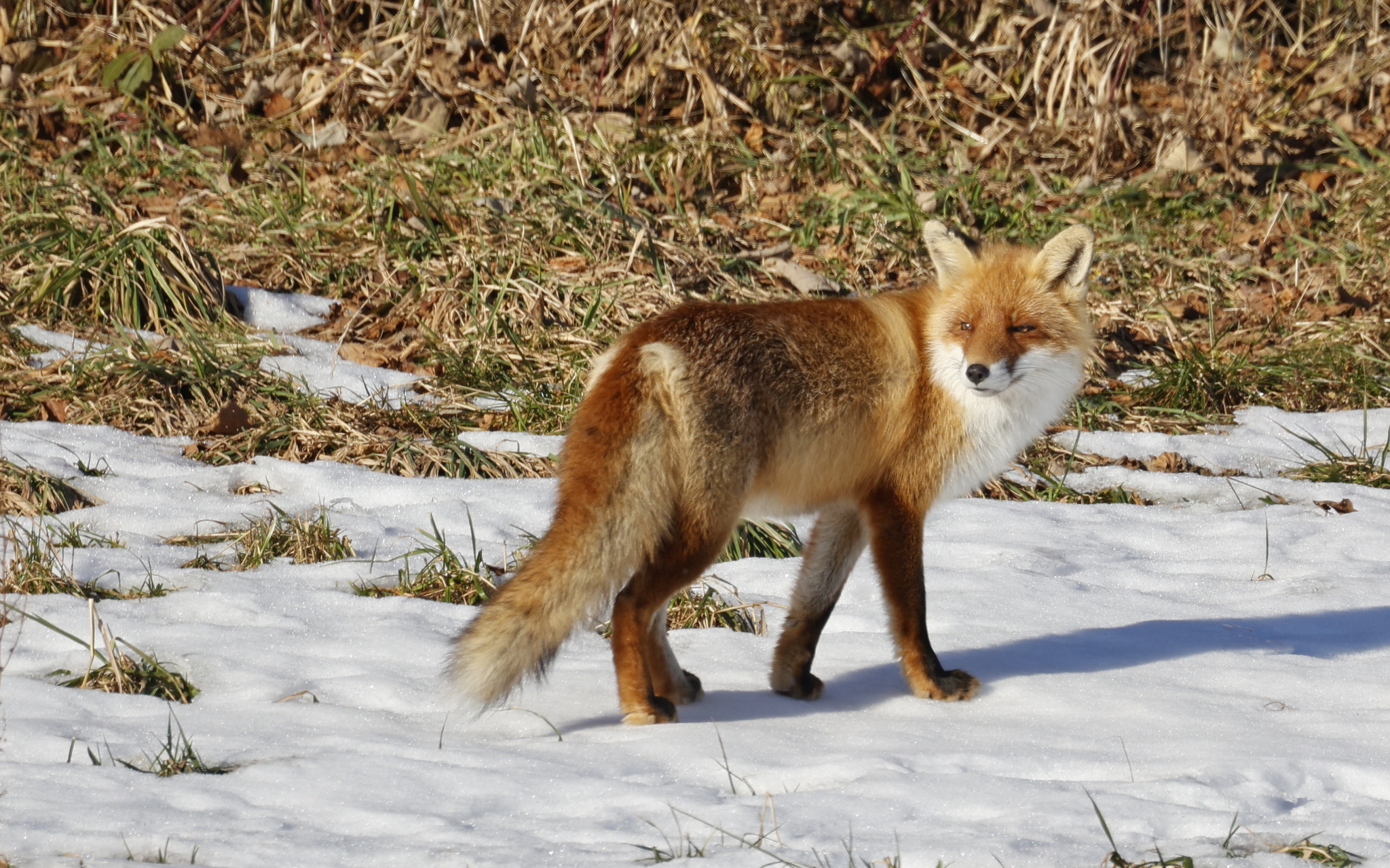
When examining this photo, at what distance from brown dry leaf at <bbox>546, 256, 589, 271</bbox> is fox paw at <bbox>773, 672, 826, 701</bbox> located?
3594mm

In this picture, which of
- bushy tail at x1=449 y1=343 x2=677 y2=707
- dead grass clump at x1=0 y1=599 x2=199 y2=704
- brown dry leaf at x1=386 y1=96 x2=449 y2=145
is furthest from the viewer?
brown dry leaf at x1=386 y1=96 x2=449 y2=145

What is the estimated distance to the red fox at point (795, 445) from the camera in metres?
3.21

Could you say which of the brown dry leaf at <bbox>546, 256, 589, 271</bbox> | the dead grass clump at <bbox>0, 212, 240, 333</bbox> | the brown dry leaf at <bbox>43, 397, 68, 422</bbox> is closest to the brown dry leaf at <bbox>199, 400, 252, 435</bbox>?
the brown dry leaf at <bbox>43, 397, 68, 422</bbox>

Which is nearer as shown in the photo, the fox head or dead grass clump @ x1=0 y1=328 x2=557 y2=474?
the fox head

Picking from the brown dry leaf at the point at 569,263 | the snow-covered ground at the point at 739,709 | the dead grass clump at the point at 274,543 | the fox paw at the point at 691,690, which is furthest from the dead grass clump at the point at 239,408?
the fox paw at the point at 691,690

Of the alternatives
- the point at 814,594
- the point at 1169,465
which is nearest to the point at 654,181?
the point at 1169,465

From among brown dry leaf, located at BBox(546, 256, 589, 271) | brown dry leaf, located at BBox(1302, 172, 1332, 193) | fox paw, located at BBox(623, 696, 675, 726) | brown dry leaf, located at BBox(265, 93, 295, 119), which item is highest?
brown dry leaf, located at BBox(1302, 172, 1332, 193)

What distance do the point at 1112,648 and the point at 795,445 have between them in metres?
1.35

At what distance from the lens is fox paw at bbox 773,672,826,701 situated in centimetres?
381

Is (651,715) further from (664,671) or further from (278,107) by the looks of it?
(278,107)

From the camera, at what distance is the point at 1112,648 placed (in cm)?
417

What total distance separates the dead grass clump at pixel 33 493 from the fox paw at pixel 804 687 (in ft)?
9.04

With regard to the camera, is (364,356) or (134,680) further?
(364,356)

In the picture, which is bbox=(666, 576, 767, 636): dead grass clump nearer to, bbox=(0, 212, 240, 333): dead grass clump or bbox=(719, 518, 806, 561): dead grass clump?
bbox=(719, 518, 806, 561): dead grass clump
